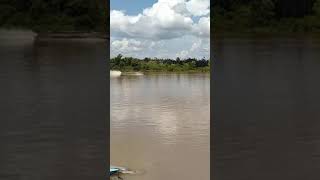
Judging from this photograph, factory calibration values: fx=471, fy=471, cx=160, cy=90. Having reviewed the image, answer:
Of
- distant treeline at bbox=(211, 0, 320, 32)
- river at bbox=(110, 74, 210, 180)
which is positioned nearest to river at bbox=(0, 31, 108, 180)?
river at bbox=(110, 74, 210, 180)

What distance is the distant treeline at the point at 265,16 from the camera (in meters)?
5.32

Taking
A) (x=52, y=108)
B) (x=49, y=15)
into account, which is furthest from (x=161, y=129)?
(x=49, y=15)

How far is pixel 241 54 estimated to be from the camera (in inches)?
244

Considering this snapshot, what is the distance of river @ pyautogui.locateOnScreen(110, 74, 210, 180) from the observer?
161 inches

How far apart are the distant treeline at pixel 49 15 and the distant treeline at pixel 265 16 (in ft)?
5.01

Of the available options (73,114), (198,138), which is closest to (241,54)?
(198,138)

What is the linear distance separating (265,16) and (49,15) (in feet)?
9.02

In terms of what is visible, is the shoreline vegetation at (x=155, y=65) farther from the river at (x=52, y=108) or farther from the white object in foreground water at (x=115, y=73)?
the river at (x=52, y=108)

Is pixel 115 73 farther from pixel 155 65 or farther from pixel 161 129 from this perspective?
pixel 161 129

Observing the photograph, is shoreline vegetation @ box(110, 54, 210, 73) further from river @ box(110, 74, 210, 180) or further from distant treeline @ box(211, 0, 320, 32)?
distant treeline @ box(211, 0, 320, 32)

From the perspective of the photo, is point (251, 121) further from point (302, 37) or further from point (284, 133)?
point (302, 37)

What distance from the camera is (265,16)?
596 cm

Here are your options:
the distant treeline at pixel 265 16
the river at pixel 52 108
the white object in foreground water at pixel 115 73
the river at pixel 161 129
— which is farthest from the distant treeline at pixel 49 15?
the white object in foreground water at pixel 115 73

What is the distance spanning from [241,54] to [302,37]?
0.80m
